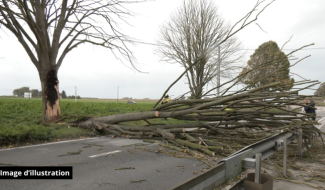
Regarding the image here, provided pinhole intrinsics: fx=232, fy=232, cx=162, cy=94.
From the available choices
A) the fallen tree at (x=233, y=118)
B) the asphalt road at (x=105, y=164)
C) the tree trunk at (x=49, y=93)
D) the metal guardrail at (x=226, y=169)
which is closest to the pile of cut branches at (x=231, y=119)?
the fallen tree at (x=233, y=118)

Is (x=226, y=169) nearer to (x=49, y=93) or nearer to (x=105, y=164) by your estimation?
(x=105, y=164)

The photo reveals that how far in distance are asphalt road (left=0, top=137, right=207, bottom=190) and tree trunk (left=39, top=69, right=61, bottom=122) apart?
10.4 ft

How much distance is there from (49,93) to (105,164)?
618cm

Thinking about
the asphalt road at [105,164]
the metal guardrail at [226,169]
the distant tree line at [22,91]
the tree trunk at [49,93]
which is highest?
the distant tree line at [22,91]

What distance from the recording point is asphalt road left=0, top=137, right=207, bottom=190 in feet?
13.0

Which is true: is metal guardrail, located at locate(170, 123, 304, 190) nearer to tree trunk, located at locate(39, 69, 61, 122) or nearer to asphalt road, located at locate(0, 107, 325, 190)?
asphalt road, located at locate(0, 107, 325, 190)

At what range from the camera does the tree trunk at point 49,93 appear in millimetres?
9883

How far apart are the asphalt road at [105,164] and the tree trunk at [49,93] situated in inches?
125

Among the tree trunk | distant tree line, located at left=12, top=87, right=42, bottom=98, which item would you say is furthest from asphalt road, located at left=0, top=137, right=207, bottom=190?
distant tree line, located at left=12, top=87, right=42, bottom=98

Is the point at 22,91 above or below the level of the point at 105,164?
above

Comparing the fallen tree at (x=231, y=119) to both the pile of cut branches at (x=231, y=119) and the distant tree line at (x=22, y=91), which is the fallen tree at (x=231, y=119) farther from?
the distant tree line at (x=22, y=91)

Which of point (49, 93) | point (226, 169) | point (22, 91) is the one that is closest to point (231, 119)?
point (226, 169)

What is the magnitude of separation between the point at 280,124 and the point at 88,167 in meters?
4.50

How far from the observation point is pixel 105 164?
5.14m
